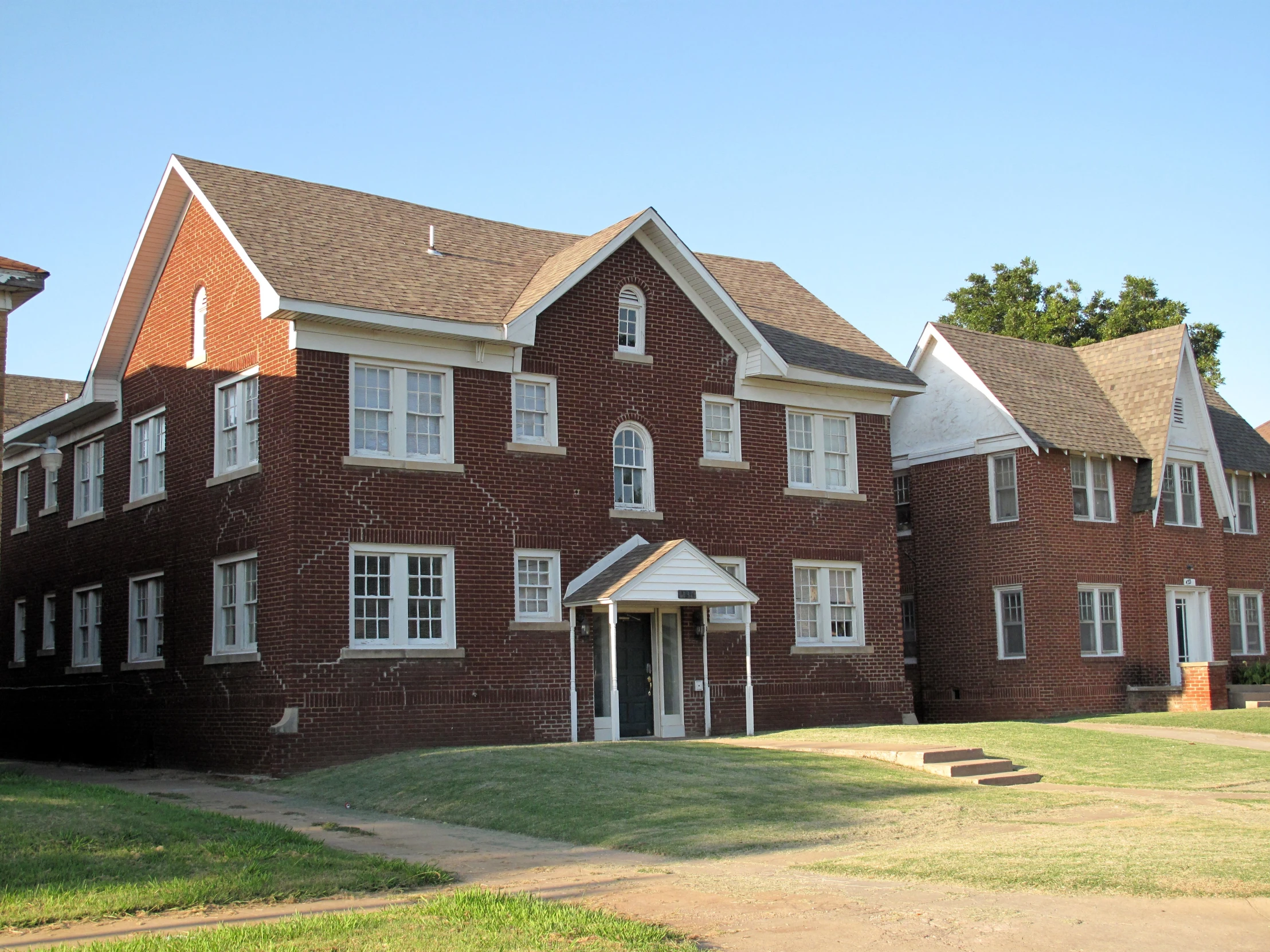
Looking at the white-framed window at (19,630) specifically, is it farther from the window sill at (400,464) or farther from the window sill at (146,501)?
the window sill at (400,464)

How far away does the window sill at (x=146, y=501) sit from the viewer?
965 inches

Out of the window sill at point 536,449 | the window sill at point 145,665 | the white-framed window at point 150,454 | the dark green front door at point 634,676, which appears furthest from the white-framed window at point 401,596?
the white-framed window at point 150,454

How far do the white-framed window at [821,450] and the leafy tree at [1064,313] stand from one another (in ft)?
76.3

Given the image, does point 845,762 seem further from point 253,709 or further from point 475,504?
point 253,709

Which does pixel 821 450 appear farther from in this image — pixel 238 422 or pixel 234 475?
pixel 234 475

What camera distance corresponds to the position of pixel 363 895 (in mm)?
10039

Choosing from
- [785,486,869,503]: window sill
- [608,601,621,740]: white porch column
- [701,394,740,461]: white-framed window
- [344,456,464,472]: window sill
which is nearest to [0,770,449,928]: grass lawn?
[344,456,464,472]: window sill

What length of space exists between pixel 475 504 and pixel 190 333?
6247 millimetres

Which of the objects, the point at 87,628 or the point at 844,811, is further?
the point at 87,628

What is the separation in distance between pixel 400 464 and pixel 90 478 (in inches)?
373

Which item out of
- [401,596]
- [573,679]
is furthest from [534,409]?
[573,679]

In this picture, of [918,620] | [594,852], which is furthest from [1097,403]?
[594,852]

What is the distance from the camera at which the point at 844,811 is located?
14.6m

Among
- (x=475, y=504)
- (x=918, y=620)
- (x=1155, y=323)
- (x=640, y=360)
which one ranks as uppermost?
(x=1155, y=323)
